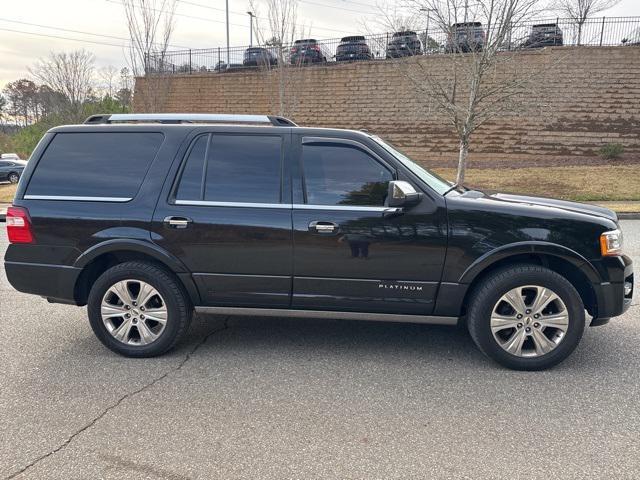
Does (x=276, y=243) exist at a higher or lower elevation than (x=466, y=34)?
lower

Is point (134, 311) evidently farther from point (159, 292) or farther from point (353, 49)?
point (353, 49)

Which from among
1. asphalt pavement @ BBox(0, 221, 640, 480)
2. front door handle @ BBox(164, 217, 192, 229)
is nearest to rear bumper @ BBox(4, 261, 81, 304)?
asphalt pavement @ BBox(0, 221, 640, 480)

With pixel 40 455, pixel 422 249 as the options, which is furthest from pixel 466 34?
pixel 40 455

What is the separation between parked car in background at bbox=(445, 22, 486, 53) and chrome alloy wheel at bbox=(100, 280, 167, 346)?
12.0 m

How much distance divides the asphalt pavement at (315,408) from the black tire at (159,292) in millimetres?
117

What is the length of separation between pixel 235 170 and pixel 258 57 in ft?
72.7

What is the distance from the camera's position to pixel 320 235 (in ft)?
12.1

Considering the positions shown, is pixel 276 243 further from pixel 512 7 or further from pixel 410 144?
pixel 410 144

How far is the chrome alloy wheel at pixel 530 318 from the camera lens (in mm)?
3605

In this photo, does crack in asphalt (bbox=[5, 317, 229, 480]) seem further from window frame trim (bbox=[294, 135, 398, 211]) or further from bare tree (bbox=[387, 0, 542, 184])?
bare tree (bbox=[387, 0, 542, 184])

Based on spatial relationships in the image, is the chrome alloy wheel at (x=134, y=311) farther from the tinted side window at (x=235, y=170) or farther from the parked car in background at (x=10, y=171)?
the parked car in background at (x=10, y=171)

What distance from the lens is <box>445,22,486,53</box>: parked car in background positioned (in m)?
13.1

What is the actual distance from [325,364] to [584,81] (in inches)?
878

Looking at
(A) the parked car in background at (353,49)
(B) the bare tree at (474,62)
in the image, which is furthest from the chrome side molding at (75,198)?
(A) the parked car in background at (353,49)
